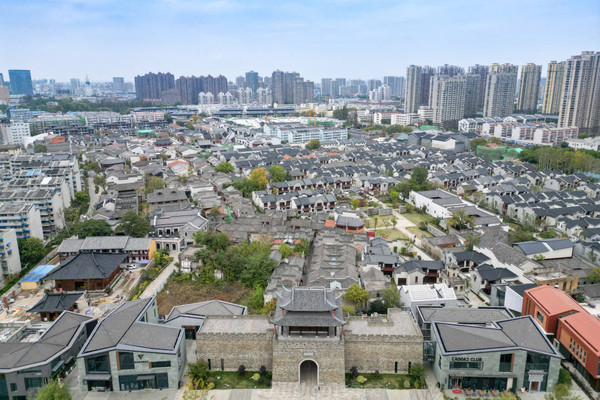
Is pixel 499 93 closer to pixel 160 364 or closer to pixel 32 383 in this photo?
pixel 160 364

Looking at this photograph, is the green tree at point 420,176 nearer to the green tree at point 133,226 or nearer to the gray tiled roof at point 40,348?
the green tree at point 133,226

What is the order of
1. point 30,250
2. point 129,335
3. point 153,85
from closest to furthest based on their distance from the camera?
1. point 129,335
2. point 30,250
3. point 153,85

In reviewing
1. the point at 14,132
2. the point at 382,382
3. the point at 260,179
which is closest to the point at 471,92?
the point at 260,179

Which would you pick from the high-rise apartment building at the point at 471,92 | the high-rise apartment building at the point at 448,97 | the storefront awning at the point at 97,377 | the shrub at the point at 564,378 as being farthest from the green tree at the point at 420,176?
the high-rise apartment building at the point at 471,92

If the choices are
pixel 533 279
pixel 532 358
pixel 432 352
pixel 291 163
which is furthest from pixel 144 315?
pixel 291 163

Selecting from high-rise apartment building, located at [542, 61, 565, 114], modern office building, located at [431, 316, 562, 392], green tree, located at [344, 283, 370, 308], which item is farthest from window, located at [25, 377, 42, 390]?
high-rise apartment building, located at [542, 61, 565, 114]

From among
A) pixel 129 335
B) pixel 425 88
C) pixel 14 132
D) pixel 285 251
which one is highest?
pixel 425 88
